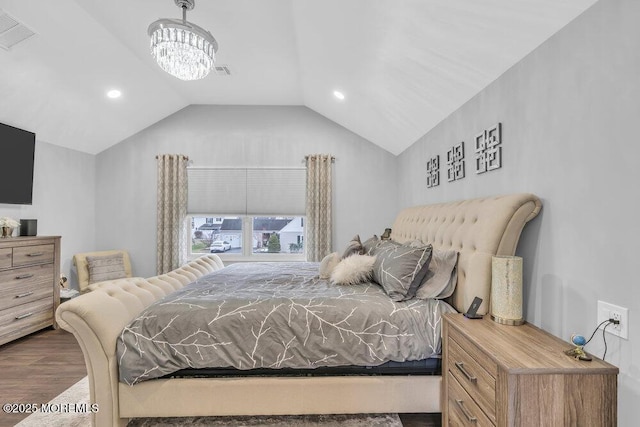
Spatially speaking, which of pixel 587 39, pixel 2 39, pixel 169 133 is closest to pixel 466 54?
pixel 587 39

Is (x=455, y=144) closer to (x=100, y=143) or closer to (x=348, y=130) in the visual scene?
(x=348, y=130)

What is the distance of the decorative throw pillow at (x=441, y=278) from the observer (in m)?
1.94

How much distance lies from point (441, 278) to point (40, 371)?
10.7ft

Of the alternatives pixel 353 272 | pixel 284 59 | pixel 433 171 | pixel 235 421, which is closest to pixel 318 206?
pixel 433 171

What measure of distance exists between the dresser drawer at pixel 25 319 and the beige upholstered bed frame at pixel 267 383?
2033 millimetres

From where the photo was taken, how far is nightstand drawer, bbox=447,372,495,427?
1.27 m

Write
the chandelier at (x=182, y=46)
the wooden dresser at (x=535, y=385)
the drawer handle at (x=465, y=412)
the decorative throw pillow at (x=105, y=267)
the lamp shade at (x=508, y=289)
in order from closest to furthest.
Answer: the wooden dresser at (x=535, y=385), the drawer handle at (x=465, y=412), the lamp shade at (x=508, y=289), the chandelier at (x=182, y=46), the decorative throw pillow at (x=105, y=267)

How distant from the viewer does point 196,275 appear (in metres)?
2.93

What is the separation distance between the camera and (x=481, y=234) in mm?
1769

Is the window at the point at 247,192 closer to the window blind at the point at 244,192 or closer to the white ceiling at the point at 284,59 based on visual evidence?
the window blind at the point at 244,192

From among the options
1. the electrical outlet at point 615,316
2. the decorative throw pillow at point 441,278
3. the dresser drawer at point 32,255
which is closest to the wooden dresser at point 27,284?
the dresser drawer at point 32,255

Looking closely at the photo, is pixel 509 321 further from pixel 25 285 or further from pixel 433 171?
pixel 25 285

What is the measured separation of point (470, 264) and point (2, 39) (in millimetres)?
3972

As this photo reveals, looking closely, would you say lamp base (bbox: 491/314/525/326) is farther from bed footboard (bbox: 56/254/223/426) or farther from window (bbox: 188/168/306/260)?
window (bbox: 188/168/306/260)
